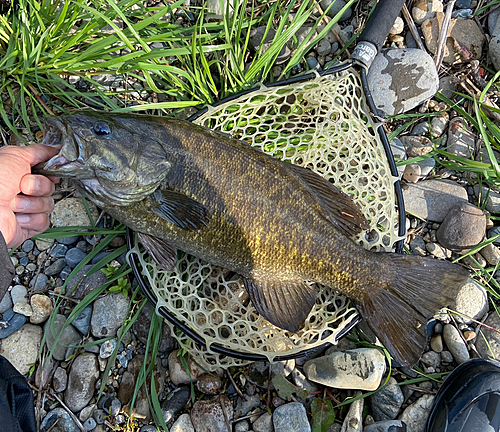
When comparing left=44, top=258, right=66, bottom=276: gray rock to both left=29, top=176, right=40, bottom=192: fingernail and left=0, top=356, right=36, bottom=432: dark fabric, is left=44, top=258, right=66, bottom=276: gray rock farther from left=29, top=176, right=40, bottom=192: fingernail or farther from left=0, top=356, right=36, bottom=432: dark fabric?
left=29, top=176, right=40, bottom=192: fingernail

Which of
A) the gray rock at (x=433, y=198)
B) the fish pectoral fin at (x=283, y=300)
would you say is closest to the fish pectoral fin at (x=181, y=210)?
the fish pectoral fin at (x=283, y=300)

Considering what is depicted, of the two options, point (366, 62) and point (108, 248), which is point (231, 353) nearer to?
point (108, 248)

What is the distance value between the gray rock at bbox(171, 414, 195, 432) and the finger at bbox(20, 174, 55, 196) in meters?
2.24

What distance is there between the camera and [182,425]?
11.8 feet

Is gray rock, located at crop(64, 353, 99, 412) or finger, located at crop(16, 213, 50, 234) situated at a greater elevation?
finger, located at crop(16, 213, 50, 234)

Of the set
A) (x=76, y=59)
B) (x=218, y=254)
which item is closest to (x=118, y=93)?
(x=76, y=59)

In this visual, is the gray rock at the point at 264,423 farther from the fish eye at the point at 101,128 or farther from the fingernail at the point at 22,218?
the fish eye at the point at 101,128

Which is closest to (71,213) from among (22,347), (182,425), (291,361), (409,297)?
(22,347)

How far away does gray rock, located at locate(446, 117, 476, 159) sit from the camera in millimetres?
4117

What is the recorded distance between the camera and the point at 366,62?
3605 mm

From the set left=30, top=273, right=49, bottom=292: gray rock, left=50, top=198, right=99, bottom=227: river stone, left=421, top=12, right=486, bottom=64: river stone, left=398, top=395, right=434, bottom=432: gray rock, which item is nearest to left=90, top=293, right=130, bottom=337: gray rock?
left=30, top=273, right=49, bottom=292: gray rock

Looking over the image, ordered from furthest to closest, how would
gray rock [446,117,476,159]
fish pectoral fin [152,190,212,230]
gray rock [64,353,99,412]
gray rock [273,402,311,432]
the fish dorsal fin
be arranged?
1. gray rock [446,117,476,159]
2. gray rock [64,353,99,412]
3. gray rock [273,402,311,432]
4. the fish dorsal fin
5. fish pectoral fin [152,190,212,230]

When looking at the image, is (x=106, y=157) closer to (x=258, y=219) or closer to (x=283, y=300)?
(x=258, y=219)

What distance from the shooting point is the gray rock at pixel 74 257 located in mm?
3922
